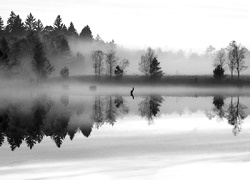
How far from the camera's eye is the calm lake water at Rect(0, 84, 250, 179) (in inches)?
814

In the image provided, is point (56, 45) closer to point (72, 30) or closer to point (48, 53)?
point (48, 53)

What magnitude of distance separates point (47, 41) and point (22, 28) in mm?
16618

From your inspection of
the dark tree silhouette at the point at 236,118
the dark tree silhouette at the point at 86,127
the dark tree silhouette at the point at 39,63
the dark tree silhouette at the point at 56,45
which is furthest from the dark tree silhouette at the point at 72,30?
the dark tree silhouette at the point at 86,127

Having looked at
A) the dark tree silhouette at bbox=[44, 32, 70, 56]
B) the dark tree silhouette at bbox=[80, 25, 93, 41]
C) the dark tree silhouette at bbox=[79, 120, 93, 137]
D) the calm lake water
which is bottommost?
the calm lake water

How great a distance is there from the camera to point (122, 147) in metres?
27.6

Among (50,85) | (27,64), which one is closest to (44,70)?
(50,85)

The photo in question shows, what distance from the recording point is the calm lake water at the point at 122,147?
20688mm

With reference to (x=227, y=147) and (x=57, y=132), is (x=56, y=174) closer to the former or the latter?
(x=227, y=147)

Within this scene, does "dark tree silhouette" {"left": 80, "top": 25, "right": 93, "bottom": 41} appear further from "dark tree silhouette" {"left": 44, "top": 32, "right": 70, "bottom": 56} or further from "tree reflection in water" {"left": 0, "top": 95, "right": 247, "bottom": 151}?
"tree reflection in water" {"left": 0, "top": 95, "right": 247, "bottom": 151}

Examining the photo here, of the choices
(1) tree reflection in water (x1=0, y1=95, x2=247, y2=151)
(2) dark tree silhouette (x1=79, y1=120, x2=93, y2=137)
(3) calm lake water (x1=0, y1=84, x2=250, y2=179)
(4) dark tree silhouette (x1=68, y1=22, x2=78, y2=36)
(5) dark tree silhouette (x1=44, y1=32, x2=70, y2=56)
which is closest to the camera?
(3) calm lake water (x1=0, y1=84, x2=250, y2=179)

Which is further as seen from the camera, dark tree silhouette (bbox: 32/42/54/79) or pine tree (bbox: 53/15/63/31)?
pine tree (bbox: 53/15/63/31)

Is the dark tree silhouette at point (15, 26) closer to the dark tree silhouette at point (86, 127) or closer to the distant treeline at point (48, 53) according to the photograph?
the distant treeline at point (48, 53)

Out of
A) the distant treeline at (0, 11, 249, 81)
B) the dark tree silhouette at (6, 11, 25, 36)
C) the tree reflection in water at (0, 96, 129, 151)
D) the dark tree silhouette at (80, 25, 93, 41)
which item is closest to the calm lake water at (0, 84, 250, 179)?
the tree reflection in water at (0, 96, 129, 151)

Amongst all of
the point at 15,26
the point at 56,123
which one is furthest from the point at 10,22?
the point at 56,123
